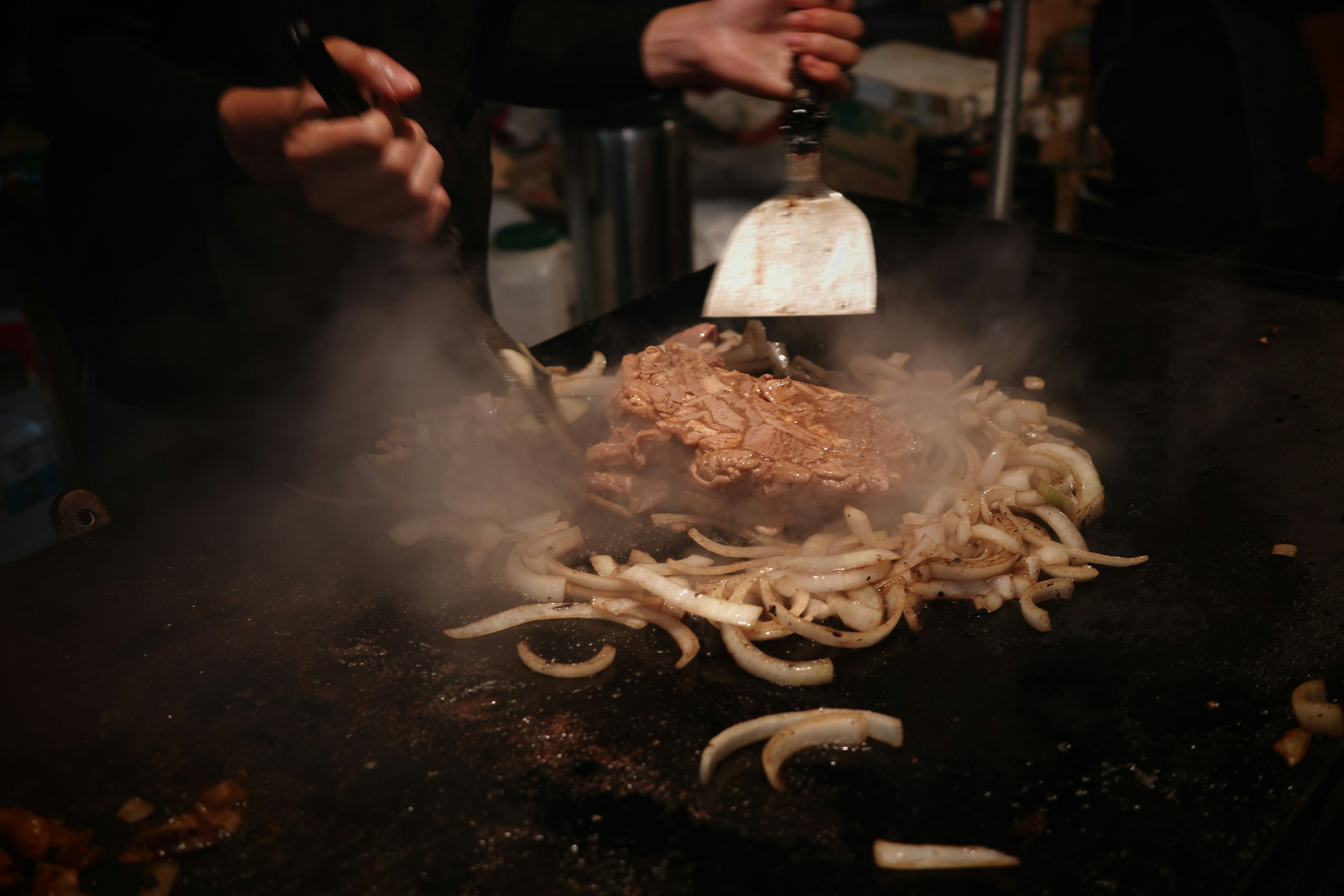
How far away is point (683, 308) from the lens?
3809 millimetres

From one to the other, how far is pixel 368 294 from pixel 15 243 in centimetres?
193

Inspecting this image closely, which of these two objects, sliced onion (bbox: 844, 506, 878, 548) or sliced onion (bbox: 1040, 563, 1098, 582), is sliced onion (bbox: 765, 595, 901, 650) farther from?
sliced onion (bbox: 1040, 563, 1098, 582)

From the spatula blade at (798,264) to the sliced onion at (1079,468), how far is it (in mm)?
750

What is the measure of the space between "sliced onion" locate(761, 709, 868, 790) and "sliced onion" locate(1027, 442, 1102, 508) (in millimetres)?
1116

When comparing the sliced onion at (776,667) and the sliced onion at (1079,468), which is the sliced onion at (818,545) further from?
the sliced onion at (1079,468)

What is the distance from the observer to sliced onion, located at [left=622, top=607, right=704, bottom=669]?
86.9 inches

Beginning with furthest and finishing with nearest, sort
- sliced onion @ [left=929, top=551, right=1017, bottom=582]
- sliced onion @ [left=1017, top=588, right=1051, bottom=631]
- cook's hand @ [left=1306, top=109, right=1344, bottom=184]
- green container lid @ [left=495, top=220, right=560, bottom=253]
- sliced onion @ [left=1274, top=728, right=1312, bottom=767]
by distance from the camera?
1. green container lid @ [left=495, top=220, right=560, bottom=253]
2. cook's hand @ [left=1306, top=109, right=1344, bottom=184]
3. sliced onion @ [left=929, top=551, right=1017, bottom=582]
4. sliced onion @ [left=1017, top=588, right=1051, bottom=631]
5. sliced onion @ [left=1274, top=728, right=1312, bottom=767]

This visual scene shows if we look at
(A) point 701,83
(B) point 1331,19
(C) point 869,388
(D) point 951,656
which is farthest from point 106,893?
(B) point 1331,19

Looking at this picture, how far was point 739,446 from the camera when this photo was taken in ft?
8.76

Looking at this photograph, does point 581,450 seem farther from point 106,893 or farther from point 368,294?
point 106,893

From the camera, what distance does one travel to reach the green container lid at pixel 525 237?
20.2ft

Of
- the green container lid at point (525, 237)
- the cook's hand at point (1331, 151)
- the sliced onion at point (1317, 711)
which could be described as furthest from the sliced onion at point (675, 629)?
the cook's hand at point (1331, 151)

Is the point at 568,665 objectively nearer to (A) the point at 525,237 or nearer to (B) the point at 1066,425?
(B) the point at 1066,425

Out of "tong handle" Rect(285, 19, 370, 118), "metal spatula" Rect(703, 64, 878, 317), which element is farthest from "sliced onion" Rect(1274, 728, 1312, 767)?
"tong handle" Rect(285, 19, 370, 118)
